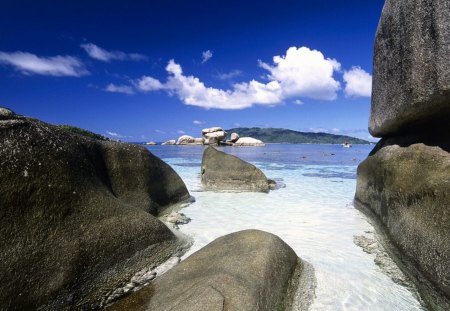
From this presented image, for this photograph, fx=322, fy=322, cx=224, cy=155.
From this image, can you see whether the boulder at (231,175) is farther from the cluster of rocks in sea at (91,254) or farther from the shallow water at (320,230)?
the cluster of rocks in sea at (91,254)

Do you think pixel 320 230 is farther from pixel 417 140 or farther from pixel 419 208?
pixel 419 208

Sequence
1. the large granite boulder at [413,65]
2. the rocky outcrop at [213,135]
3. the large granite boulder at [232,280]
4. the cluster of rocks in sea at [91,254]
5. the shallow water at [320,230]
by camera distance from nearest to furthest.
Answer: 1. the large granite boulder at [232,280]
2. the cluster of rocks in sea at [91,254]
3. the shallow water at [320,230]
4. the large granite boulder at [413,65]
5. the rocky outcrop at [213,135]

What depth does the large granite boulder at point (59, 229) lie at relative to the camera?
4367 millimetres

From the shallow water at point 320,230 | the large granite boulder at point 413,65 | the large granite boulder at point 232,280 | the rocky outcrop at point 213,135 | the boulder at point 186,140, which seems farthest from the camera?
the boulder at point 186,140

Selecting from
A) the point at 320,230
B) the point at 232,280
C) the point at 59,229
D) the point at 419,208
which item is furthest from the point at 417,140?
the point at 59,229

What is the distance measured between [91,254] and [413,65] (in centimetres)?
693

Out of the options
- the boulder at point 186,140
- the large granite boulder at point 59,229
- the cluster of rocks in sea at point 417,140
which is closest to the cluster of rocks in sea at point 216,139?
the boulder at point 186,140

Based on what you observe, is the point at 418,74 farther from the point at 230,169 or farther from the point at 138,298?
the point at 230,169

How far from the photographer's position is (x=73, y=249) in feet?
16.1

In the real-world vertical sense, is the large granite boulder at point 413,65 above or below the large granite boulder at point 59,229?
above

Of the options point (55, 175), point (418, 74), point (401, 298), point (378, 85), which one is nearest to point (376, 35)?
point (378, 85)

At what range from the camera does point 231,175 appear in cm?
1578

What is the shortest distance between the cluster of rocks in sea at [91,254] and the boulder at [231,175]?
9.16 metres

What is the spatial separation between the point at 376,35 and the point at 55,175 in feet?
28.7
